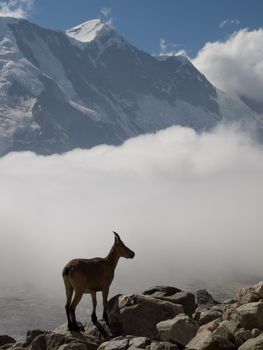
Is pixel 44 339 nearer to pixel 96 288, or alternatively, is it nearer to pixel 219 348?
pixel 96 288

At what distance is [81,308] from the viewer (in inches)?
7766

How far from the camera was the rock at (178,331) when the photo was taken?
23377 millimetres

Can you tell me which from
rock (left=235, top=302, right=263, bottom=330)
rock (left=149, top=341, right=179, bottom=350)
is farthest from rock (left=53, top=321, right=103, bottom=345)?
rock (left=235, top=302, right=263, bottom=330)

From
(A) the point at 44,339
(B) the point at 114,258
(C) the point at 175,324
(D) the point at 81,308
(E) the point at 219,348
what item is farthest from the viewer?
(D) the point at 81,308

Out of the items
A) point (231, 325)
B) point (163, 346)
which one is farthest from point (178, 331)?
point (231, 325)

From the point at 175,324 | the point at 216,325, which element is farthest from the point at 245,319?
the point at 175,324

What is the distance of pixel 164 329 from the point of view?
23609 mm

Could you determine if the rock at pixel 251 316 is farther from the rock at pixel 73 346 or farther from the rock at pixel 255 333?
the rock at pixel 73 346

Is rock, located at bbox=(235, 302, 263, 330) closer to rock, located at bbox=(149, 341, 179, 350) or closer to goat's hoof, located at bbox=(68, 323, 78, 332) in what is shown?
rock, located at bbox=(149, 341, 179, 350)

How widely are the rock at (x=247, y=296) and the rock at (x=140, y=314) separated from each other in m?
2.86

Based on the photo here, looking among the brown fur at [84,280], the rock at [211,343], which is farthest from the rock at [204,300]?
the rock at [211,343]

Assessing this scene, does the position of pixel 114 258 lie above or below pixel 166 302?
above

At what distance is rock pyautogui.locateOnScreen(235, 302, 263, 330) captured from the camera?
2344 cm

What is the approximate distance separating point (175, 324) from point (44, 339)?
5.55 meters
